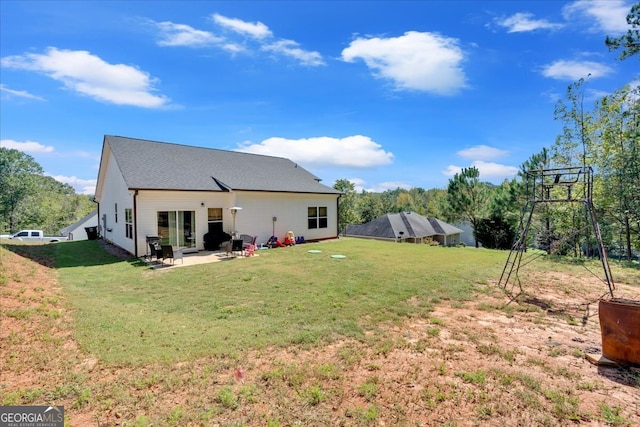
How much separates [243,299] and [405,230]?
25.9 m

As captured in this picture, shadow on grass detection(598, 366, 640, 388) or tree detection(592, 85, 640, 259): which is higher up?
tree detection(592, 85, 640, 259)

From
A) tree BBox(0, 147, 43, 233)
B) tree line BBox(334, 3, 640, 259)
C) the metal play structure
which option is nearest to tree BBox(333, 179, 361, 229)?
tree line BBox(334, 3, 640, 259)

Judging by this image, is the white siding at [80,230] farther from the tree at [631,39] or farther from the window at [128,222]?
the tree at [631,39]

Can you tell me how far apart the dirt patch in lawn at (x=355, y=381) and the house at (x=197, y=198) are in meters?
7.53

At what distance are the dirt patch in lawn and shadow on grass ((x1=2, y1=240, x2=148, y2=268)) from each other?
6.30m

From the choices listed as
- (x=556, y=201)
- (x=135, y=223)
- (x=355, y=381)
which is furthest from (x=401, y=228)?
(x=355, y=381)

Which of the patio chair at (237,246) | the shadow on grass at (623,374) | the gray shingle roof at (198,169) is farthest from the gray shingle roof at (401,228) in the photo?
the shadow on grass at (623,374)

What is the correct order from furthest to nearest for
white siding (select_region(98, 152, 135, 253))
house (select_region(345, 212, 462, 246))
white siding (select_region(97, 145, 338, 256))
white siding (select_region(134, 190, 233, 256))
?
house (select_region(345, 212, 462, 246)) → white siding (select_region(98, 152, 135, 253)) → white siding (select_region(97, 145, 338, 256)) → white siding (select_region(134, 190, 233, 256))

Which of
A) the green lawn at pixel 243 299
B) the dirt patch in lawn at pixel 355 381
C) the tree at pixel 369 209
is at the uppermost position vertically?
the tree at pixel 369 209

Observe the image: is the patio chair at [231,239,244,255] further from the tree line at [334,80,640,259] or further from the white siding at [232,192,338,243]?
the tree line at [334,80,640,259]

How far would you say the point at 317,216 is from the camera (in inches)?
727

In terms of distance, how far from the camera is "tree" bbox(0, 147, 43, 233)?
114 ft

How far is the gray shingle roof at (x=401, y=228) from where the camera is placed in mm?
29978

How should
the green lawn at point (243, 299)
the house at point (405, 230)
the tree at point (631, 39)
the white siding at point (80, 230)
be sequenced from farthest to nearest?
the white siding at point (80, 230), the house at point (405, 230), the tree at point (631, 39), the green lawn at point (243, 299)
